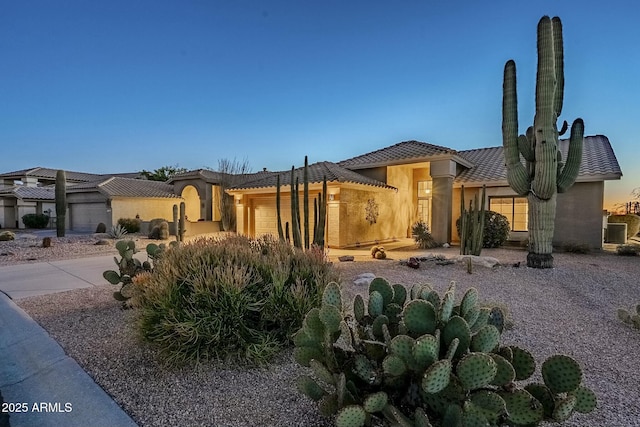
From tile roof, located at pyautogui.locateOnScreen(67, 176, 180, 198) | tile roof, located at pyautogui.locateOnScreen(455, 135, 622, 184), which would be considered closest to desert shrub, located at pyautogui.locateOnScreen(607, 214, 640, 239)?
tile roof, located at pyautogui.locateOnScreen(455, 135, 622, 184)

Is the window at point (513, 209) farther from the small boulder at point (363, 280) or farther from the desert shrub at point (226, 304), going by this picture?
the desert shrub at point (226, 304)

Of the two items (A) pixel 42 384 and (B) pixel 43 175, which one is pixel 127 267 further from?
(B) pixel 43 175

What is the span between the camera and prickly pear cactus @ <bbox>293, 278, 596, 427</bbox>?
73.3 inches

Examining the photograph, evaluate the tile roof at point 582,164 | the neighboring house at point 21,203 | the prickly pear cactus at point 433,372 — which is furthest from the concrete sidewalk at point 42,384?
the neighboring house at point 21,203

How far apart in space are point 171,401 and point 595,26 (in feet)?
46.3

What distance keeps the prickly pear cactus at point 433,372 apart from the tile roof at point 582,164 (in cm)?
1232

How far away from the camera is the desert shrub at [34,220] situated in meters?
27.3

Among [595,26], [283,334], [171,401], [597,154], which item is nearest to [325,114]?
[595,26]

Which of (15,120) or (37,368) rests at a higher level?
(15,120)

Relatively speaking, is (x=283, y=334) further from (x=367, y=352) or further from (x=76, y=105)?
(x=76, y=105)

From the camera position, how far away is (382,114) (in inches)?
656

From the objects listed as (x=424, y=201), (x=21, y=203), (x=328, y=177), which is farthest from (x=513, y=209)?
(x=21, y=203)

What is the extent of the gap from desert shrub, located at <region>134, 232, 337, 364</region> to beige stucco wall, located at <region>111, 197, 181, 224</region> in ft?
70.1

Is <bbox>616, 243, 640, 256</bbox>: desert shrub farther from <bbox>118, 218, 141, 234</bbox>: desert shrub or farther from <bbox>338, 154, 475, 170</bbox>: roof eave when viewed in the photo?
<bbox>118, 218, 141, 234</bbox>: desert shrub
